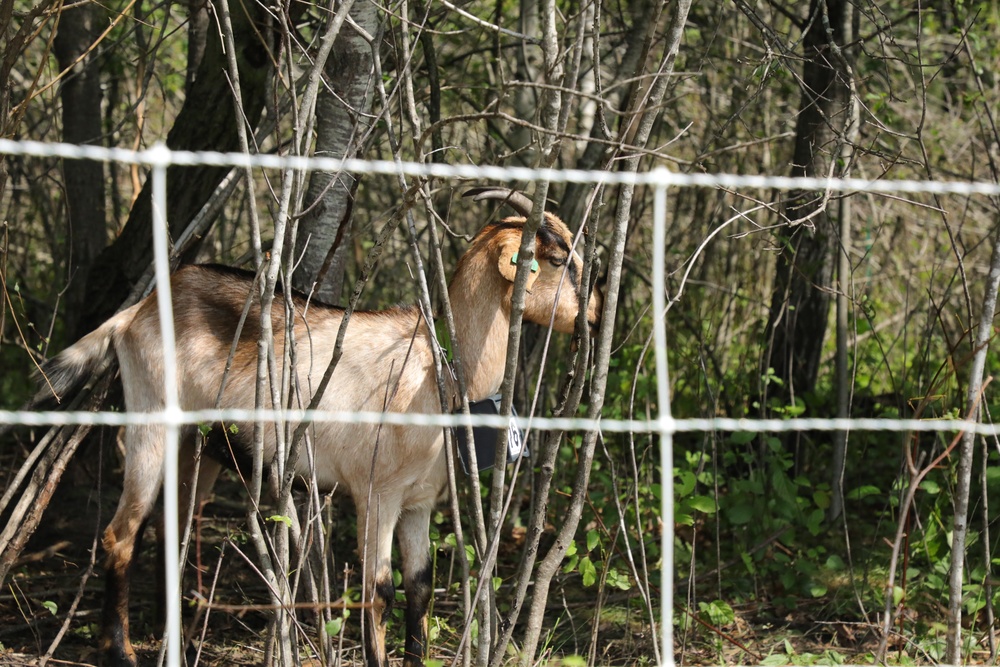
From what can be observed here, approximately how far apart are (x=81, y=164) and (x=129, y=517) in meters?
2.39

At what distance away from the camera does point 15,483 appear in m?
3.76

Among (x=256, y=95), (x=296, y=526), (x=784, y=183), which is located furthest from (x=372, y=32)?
(x=784, y=183)

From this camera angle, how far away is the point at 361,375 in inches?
162

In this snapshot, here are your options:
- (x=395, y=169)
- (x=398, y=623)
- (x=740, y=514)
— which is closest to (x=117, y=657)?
(x=398, y=623)

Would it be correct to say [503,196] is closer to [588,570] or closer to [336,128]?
[336,128]

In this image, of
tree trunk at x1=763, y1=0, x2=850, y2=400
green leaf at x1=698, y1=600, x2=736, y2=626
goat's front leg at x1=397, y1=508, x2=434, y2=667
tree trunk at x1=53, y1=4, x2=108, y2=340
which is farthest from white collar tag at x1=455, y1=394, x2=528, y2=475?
tree trunk at x1=53, y1=4, x2=108, y2=340

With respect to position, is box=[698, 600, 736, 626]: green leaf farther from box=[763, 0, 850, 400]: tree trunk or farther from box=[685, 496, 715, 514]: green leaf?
box=[763, 0, 850, 400]: tree trunk

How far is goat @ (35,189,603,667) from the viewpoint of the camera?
4039 millimetres

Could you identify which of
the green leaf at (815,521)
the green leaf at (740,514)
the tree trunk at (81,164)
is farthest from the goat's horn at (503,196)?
the tree trunk at (81,164)

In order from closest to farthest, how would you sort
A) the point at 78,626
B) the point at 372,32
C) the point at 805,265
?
1. the point at 372,32
2. the point at 78,626
3. the point at 805,265

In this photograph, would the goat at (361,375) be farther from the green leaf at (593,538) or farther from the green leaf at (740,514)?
the green leaf at (740,514)

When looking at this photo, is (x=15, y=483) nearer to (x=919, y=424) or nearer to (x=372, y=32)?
(x=372, y=32)

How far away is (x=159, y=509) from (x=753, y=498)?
281 cm

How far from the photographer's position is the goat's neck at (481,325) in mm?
4133
